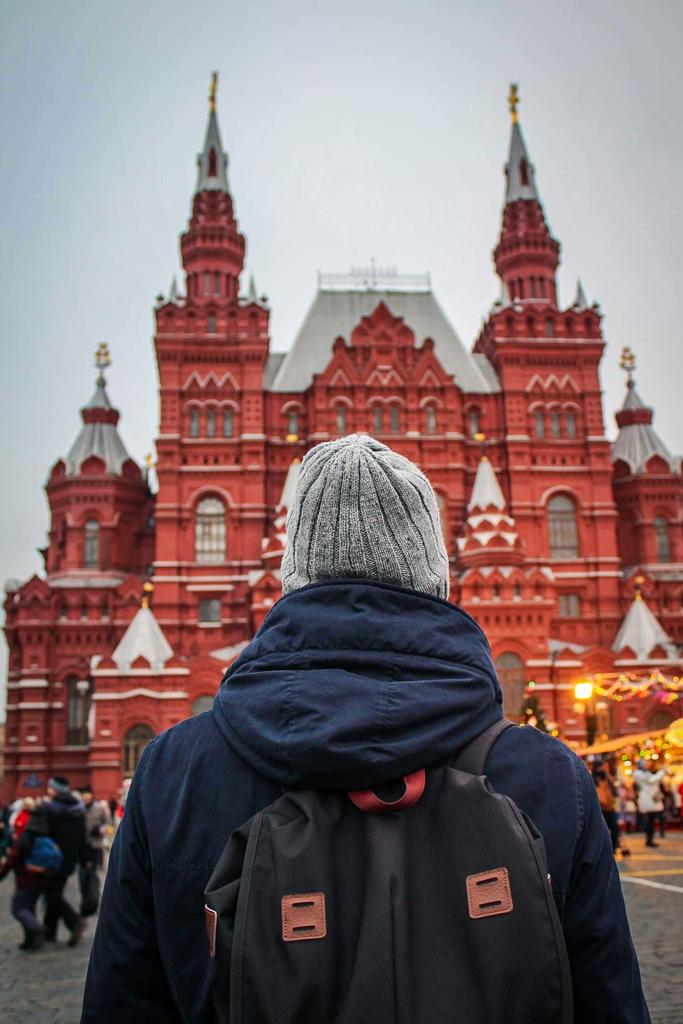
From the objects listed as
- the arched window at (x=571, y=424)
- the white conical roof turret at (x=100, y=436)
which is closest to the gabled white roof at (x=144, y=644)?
the white conical roof turret at (x=100, y=436)

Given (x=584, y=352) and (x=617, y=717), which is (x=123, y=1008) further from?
(x=584, y=352)

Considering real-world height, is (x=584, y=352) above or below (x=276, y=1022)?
above

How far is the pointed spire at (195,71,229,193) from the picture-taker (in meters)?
45.5

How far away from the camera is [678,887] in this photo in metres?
11.7

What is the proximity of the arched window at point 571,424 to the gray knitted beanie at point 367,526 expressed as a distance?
132 feet

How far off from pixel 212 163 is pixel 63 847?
41.5 metres

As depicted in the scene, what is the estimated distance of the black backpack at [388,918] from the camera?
1.52 metres

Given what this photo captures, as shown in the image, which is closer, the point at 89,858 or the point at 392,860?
the point at 392,860

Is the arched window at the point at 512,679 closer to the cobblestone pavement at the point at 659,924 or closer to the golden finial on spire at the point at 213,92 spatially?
the cobblestone pavement at the point at 659,924

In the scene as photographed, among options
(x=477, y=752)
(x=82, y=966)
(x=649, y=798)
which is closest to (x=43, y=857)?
(x=82, y=966)

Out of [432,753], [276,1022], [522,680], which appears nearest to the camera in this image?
[276,1022]

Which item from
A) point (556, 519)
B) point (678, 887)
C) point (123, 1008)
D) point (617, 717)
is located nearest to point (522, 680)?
point (617, 717)

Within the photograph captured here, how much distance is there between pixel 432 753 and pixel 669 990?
585 cm

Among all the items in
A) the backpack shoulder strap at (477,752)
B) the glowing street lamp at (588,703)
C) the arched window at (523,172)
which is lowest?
the backpack shoulder strap at (477,752)
